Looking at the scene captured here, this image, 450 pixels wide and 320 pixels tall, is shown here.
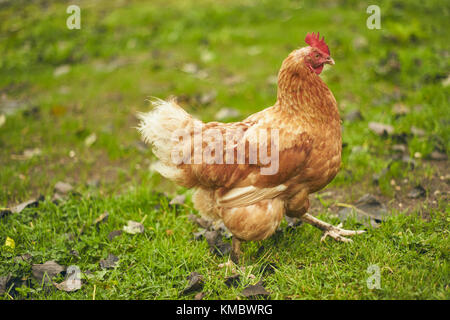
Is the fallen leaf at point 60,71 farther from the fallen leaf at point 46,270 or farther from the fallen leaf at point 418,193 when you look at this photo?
the fallen leaf at point 418,193

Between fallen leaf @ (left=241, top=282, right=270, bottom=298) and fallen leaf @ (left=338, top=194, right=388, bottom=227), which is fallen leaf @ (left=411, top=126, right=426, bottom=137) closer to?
fallen leaf @ (left=338, top=194, right=388, bottom=227)

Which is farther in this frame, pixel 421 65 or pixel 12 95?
pixel 12 95

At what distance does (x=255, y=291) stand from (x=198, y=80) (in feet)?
12.0

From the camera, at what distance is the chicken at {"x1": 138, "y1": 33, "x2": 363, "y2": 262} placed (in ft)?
8.24

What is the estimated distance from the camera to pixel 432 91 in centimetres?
445

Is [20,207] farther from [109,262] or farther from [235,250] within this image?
[235,250]

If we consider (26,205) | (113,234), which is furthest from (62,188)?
(113,234)

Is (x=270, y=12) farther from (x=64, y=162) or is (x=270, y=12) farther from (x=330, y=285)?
(x=330, y=285)

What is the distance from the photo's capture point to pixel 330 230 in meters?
2.93

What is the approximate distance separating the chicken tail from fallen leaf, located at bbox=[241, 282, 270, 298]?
34.8 inches

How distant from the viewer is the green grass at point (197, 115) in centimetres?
263

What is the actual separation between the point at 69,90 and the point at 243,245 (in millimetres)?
3846

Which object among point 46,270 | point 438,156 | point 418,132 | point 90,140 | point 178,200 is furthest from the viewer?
point 90,140
